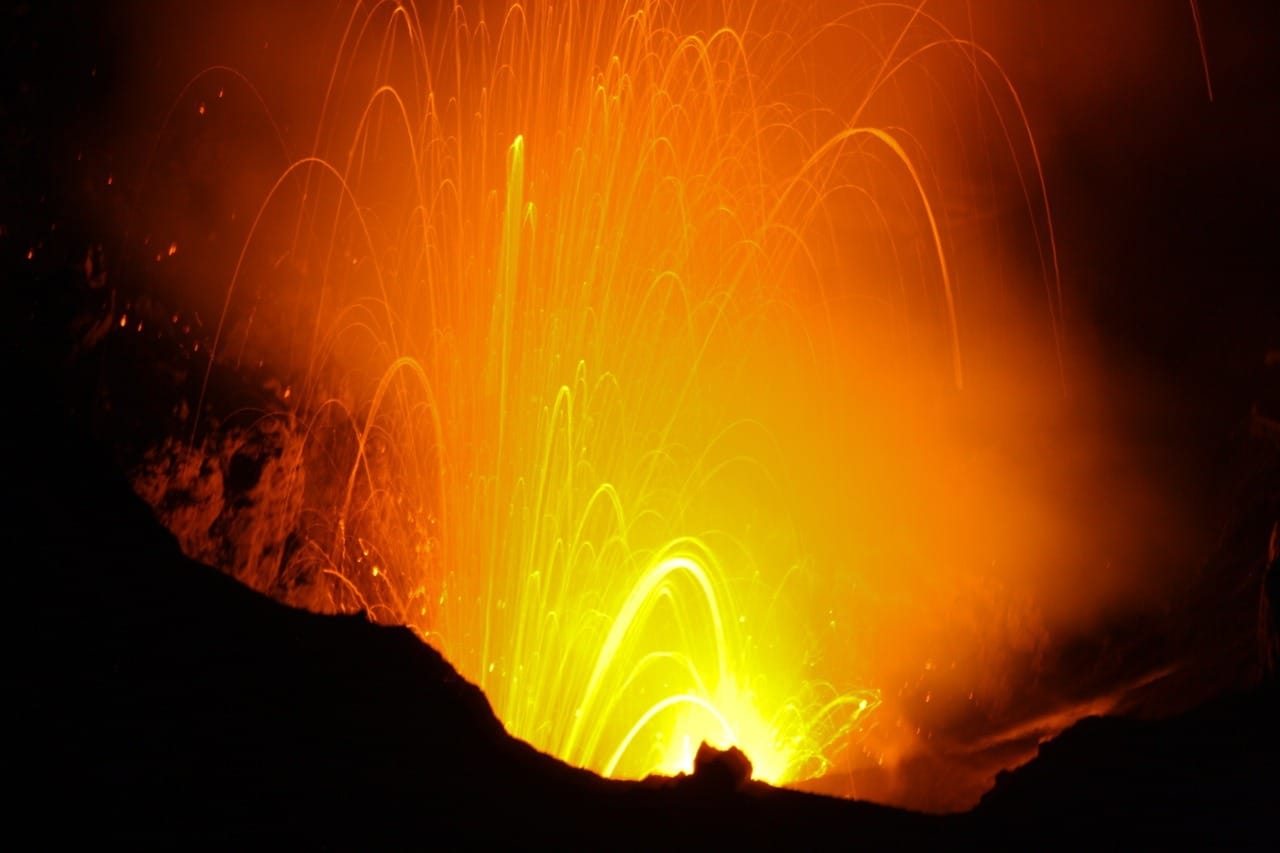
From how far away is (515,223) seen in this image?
14.0 metres

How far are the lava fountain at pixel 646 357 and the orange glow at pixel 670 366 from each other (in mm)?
47

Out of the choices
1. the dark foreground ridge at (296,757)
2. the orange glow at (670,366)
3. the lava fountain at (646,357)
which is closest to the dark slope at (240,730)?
the dark foreground ridge at (296,757)

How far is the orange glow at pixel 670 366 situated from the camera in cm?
1245

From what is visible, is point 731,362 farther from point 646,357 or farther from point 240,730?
point 240,730

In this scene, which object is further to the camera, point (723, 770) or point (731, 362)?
point (731, 362)

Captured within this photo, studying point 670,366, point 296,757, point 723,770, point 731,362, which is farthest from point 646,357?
point 296,757

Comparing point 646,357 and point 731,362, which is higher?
point 646,357

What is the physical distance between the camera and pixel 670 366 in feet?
53.1

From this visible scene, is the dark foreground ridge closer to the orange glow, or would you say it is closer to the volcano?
the volcano

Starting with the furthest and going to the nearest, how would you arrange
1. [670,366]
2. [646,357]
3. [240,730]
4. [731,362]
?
[731,362]
[670,366]
[646,357]
[240,730]

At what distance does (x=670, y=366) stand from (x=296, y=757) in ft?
38.5

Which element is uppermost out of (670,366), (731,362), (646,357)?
(646,357)

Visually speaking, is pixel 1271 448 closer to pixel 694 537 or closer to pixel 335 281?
pixel 694 537

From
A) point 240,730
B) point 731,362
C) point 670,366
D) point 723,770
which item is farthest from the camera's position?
point 731,362
